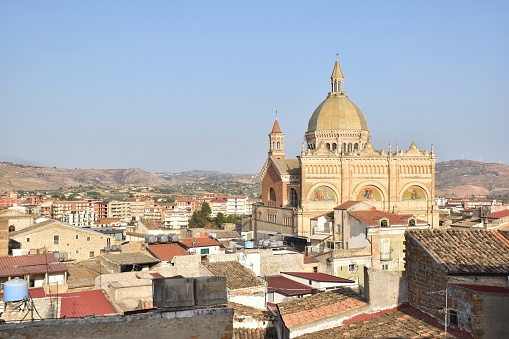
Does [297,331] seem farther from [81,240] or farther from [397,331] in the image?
[81,240]

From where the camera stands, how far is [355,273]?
31.3m

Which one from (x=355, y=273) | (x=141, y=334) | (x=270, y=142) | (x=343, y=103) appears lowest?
(x=355, y=273)

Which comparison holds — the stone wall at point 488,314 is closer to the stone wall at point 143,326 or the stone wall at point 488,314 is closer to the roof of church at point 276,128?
the stone wall at point 143,326

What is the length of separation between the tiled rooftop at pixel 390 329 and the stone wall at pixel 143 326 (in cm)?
562

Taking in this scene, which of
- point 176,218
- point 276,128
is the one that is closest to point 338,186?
point 276,128

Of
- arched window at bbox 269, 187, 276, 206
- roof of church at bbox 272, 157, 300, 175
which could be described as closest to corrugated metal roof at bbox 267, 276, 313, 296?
roof of church at bbox 272, 157, 300, 175

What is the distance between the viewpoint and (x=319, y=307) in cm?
1335

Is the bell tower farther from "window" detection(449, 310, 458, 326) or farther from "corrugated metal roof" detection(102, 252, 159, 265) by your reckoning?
"window" detection(449, 310, 458, 326)

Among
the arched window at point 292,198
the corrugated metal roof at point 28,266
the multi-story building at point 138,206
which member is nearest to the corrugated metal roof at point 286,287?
the corrugated metal roof at point 28,266

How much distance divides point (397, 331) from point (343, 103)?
5856 centimetres

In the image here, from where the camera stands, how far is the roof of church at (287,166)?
5991cm

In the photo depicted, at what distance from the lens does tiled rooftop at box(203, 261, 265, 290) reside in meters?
21.6

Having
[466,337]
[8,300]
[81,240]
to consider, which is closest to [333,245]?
[81,240]

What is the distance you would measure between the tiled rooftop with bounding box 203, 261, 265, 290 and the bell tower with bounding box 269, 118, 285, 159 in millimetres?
45774
